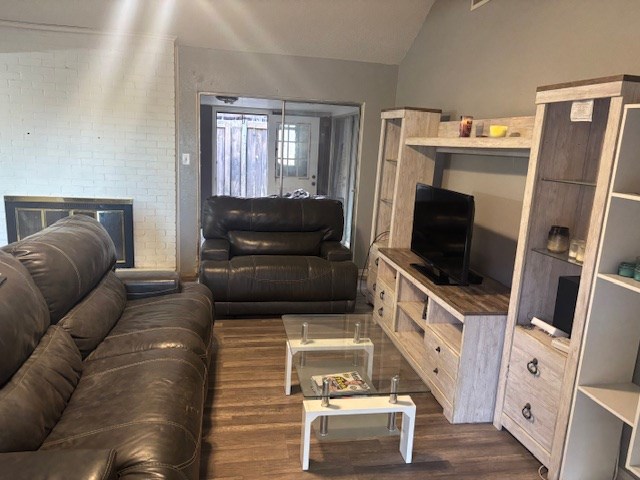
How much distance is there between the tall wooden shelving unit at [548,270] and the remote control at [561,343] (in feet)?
0.07

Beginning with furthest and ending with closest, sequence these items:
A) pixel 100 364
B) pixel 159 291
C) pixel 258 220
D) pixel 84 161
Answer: pixel 84 161
pixel 258 220
pixel 159 291
pixel 100 364

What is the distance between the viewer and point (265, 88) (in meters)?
4.96

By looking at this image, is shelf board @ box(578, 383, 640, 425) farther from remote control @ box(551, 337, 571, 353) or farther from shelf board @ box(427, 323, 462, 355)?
shelf board @ box(427, 323, 462, 355)

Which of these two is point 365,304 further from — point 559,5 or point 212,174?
point 559,5

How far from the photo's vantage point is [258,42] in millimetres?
4738

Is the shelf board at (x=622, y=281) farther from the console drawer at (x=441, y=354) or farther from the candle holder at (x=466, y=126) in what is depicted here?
the candle holder at (x=466, y=126)

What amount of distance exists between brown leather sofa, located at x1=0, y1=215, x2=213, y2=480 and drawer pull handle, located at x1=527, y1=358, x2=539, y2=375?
5.13 feet

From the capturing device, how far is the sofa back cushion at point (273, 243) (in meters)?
4.34

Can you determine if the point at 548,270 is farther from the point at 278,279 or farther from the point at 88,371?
the point at 88,371

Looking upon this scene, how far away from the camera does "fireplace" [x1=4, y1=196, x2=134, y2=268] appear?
4.75m

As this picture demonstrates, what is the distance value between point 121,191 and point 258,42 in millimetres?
2016

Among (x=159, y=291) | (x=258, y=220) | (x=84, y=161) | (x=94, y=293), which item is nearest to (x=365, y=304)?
(x=258, y=220)

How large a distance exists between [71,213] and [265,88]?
2.31 meters

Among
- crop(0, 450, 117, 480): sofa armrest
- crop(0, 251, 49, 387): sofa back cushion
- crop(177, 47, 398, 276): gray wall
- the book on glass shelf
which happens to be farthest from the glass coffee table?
crop(177, 47, 398, 276): gray wall
